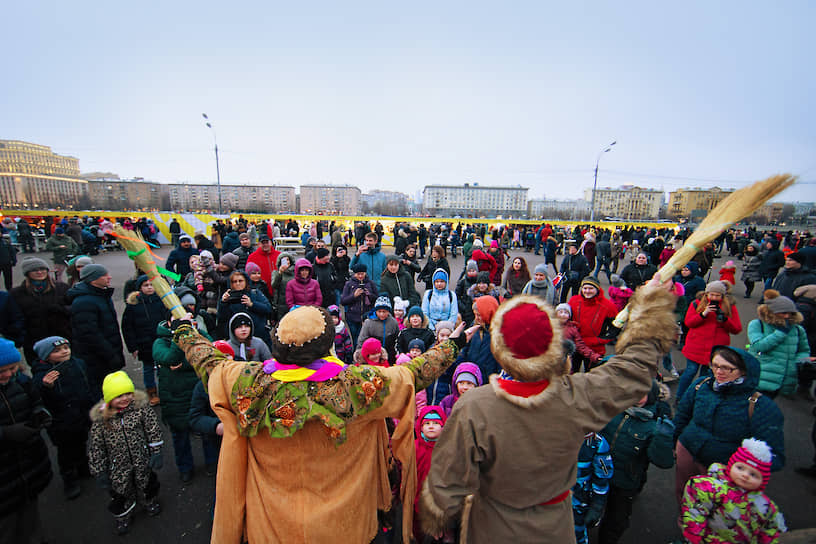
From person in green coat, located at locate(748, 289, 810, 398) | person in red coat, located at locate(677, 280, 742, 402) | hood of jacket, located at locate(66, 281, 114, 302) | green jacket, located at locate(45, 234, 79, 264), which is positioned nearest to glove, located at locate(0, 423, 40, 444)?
hood of jacket, located at locate(66, 281, 114, 302)

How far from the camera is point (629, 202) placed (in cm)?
10131

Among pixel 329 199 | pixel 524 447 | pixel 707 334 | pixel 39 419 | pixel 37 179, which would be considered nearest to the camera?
pixel 524 447

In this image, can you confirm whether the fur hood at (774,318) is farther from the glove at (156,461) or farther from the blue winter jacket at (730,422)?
the glove at (156,461)

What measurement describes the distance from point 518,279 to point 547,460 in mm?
5271

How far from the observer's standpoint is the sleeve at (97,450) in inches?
100

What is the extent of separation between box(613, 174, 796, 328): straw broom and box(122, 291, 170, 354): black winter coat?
15.9 feet

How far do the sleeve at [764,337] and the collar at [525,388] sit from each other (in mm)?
3850

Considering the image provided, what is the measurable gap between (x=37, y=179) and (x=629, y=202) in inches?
6021

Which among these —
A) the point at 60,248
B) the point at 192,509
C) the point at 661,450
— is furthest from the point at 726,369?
the point at 60,248

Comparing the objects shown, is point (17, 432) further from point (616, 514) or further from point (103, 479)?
point (616, 514)

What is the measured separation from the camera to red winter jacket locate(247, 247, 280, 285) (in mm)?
6883

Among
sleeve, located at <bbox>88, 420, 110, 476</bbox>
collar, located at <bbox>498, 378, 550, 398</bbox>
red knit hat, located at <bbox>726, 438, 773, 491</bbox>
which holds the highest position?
collar, located at <bbox>498, 378, 550, 398</bbox>

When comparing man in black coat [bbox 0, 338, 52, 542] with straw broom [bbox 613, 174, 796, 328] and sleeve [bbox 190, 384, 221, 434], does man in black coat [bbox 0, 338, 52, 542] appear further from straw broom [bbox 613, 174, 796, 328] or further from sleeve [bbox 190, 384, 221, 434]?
straw broom [bbox 613, 174, 796, 328]

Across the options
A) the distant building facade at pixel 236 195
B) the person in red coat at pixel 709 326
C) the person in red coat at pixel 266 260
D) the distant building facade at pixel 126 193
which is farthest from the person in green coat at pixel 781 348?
the distant building facade at pixel 236 195
